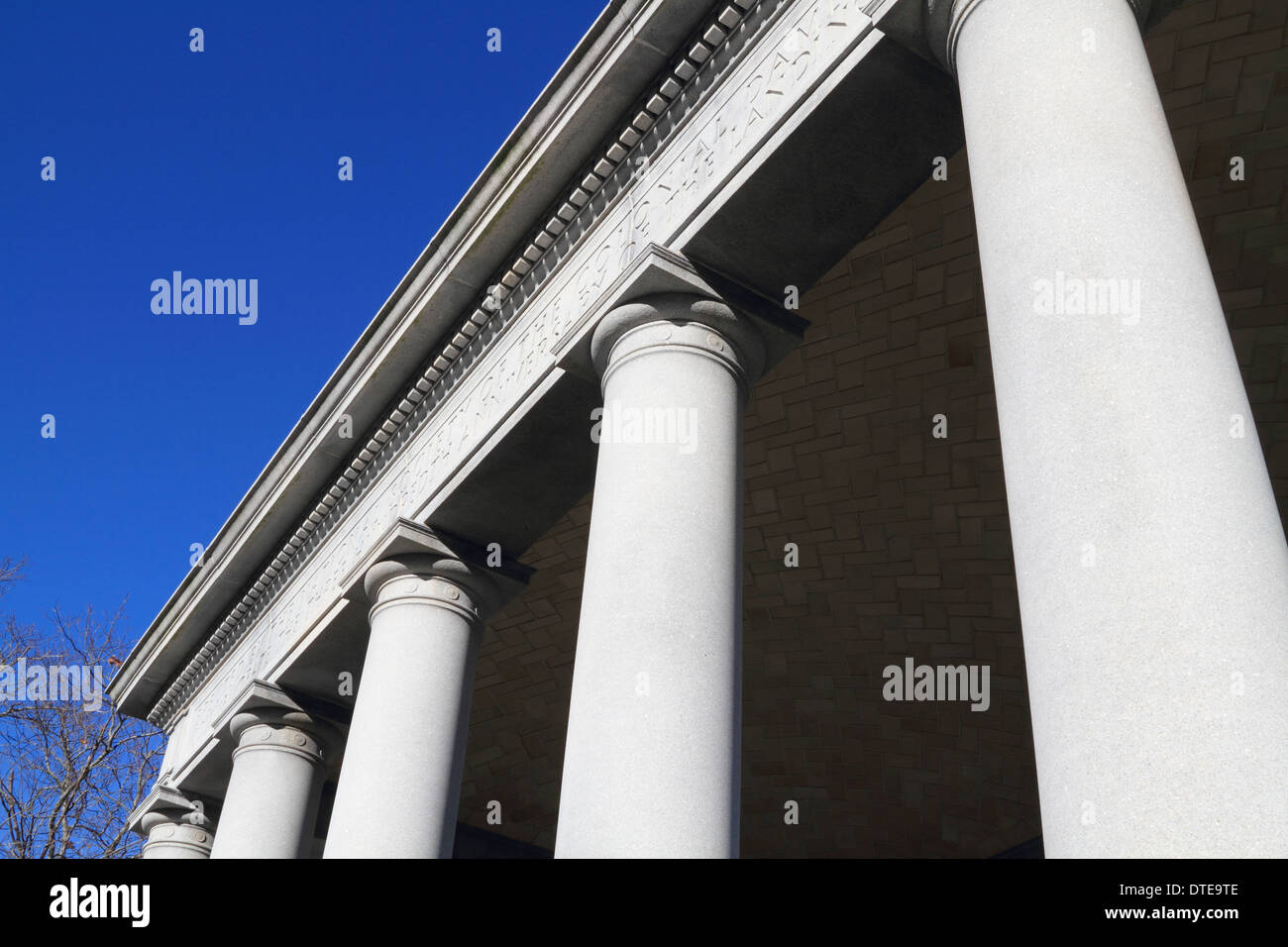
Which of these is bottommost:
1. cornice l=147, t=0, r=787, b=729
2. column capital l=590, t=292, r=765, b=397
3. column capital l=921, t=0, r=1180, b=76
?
column capital l=590, t=292, r=765, b=397

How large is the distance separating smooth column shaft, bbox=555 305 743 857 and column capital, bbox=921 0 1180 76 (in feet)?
13.3

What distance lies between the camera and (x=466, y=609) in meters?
17.9

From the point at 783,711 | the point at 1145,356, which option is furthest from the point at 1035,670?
the point at 783,711

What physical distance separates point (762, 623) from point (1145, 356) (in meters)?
18.1

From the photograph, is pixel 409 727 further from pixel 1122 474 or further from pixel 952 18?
pixel 1122 474

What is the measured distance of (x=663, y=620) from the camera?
11.2 metres

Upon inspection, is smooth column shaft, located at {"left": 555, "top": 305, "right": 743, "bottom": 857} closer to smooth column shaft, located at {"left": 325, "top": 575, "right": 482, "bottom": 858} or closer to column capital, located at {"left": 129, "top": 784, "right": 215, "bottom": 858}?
smooth column shaft, located at {"left": 325, "top": 575, "right": 482, "bottom": 858}

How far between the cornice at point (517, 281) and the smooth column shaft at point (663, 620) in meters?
3.45

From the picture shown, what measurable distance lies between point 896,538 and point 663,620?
1186 centimetres

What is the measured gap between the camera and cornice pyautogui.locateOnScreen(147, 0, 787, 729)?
565 inches

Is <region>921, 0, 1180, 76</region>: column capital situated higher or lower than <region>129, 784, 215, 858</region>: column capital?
higher

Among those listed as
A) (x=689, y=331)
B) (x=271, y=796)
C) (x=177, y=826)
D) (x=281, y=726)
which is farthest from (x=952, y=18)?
(x=177, y=826)

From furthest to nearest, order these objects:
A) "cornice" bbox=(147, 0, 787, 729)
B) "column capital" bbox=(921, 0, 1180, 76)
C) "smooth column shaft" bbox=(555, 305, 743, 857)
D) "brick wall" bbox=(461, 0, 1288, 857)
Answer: "brick wall" bbox=(461, 0, 1288, 857) → "cornice" bbox=(147, 0, 787, 729) → "smooth column shaft" bbox=(555, 305, 743, 857) → "column capital" bbox=(921, 0, 1180, 76)

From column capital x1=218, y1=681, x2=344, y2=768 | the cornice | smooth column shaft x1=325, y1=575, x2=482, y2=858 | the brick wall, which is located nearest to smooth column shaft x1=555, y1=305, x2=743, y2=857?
the cornice
